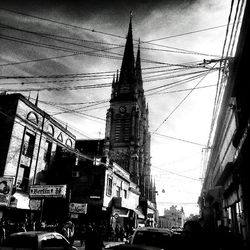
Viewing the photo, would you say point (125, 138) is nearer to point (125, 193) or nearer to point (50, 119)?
point (125, 193)

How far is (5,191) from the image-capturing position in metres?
15.0

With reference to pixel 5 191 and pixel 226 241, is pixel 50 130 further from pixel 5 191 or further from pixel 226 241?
pixel 226 241

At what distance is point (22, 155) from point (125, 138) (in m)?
Answer: 36.3

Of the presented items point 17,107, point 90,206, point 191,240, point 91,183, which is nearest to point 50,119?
point 17,107

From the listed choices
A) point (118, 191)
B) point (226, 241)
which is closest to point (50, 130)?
point (118, 191)

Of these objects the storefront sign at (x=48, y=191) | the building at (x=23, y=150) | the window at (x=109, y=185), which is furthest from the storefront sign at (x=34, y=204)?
the window at (x=109, y=185)

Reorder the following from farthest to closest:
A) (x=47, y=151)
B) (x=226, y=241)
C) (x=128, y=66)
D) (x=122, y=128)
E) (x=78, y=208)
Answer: (x=128, y=66), (x=122, y=128), (x=47, y=151), (x=78, y=208), (x=226, y=241)

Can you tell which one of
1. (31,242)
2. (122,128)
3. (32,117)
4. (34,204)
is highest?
(122,128)

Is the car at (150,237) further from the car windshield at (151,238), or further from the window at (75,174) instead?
the window at (75,174)

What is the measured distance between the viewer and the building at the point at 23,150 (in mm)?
19781

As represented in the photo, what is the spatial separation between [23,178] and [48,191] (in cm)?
474

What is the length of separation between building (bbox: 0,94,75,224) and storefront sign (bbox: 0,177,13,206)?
2933mm

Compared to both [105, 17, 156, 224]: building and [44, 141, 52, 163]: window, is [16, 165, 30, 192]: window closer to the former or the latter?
[44, 141, 52, 163]: window

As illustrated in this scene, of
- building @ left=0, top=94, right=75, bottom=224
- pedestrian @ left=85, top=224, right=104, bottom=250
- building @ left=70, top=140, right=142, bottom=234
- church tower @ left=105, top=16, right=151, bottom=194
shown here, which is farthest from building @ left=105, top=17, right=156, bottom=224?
pedestrian @ left=85, top=224, right=104, bottom=250
